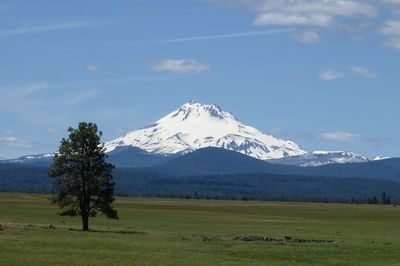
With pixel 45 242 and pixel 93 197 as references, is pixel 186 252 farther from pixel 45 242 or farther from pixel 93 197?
pixel 93 197

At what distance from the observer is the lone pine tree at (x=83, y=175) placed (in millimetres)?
83125

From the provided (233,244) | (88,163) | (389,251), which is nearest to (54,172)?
(88,163)

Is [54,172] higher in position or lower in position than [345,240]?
higher

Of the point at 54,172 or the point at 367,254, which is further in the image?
the point at 54,172

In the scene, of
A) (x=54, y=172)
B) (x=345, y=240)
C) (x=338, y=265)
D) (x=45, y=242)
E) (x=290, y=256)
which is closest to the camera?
(x=338, y=265)

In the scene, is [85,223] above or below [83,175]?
below

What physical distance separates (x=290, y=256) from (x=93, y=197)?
35.1m

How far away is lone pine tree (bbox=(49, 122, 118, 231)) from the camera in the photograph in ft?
273

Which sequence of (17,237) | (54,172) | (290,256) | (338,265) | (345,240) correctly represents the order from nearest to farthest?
(338,265)
(290,256)
(17,237)
(345,240)
(54,172)

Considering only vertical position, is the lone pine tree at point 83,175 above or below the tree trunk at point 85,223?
above

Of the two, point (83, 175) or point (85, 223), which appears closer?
point (85, 223)

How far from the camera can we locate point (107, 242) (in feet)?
203

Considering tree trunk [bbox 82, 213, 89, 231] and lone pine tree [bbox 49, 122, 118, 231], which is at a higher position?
lone pine tree [bbox 49, 122, 118, 231]

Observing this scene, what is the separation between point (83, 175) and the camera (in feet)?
275
